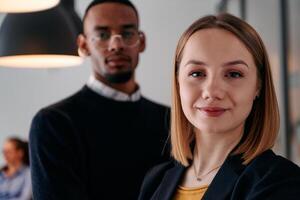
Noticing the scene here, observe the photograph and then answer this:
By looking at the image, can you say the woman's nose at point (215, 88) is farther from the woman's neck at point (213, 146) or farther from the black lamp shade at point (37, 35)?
the black lamp shade at point (37, 35)

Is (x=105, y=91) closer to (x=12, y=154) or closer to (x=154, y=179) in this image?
(x=154, y=179)

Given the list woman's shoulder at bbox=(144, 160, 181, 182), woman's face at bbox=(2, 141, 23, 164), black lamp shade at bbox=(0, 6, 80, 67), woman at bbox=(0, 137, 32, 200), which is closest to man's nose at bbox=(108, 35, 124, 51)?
black lamp shade at bbox=(0, 6, 80, 67)

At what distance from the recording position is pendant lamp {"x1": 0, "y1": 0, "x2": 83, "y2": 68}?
71.0 inches

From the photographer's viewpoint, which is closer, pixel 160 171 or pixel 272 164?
pixel 272 164

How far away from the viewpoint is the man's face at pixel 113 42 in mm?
1683

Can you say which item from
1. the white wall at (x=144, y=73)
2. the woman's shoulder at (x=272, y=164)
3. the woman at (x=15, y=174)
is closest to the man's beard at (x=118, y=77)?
the woman's shoulder at (x=272, y=164)

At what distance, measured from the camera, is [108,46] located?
1.70 m

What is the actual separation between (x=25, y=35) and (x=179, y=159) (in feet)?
2.54

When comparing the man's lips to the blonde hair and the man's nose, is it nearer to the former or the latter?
the man's nose

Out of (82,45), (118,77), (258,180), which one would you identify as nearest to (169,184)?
(258,180)

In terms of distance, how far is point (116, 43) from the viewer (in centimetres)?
168

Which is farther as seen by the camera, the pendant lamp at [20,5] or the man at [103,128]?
the man at [103,128]

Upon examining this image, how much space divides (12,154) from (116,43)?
3.89m

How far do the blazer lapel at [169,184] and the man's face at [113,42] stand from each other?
44 cm
